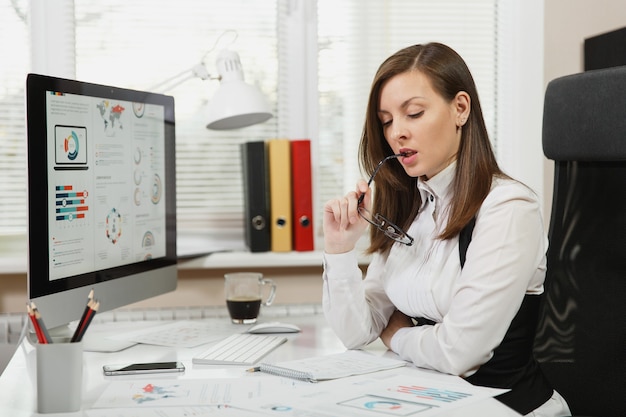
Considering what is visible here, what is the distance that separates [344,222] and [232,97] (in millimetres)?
677

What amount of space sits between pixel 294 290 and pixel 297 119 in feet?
1.78

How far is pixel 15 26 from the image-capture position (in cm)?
229

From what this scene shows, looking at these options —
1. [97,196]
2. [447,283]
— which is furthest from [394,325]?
[97,196]

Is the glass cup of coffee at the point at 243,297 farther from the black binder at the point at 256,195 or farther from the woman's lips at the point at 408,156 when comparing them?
the woman's lips at the point at 408,156

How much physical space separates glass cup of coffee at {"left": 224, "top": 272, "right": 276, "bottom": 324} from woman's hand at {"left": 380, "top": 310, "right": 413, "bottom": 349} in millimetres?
435

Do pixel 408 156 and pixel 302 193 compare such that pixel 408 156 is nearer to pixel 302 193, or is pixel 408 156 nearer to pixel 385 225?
pixel 385 225

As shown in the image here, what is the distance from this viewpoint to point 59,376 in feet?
3.44

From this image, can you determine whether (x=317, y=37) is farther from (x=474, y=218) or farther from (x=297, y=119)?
(x=474, y=218)

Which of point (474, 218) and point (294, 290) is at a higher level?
point (474, 218)

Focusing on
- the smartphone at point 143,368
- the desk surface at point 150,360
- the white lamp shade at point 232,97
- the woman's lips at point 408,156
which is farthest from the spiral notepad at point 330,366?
the white lamp shade at point 232,97

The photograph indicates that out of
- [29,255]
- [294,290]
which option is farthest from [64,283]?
[294,290]

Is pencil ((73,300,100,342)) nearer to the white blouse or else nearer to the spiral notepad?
the spiral notepad

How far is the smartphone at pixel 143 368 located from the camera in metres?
1.30

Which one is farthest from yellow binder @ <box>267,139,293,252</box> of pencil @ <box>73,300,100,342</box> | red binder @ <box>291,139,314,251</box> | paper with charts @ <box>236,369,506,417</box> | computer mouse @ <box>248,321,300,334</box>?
pencil @ <box>73,300,100,342</box>
